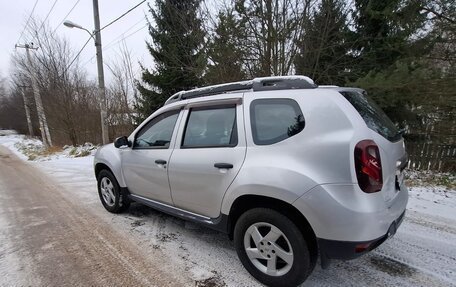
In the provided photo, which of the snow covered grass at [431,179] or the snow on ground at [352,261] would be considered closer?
the snow on ground at [352,261]

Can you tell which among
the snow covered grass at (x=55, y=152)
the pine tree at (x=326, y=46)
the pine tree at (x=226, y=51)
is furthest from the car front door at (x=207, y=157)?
the snow covered grass at (x=55, y=152)

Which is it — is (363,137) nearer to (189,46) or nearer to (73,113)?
(189,46)

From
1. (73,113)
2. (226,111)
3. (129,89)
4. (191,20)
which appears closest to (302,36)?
(191,20)

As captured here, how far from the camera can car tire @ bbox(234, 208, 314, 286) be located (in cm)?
221

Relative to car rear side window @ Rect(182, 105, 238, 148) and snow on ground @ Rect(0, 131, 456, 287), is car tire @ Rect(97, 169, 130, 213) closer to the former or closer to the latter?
snow on ground @ Rect(0, 131, 456, 287)

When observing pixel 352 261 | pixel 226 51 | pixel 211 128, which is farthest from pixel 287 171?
pixel 226 51

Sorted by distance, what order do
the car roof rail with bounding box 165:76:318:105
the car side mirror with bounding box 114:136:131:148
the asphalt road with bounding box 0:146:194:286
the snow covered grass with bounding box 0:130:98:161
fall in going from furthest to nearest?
the snow covered grass with bounding box 0:130:98:161 < the car side mirror with bounding box 114:136:131:148 < the asphalt road with bounding box 0:146:194:286 < the car roof rail with bounding box 165:76:318:105

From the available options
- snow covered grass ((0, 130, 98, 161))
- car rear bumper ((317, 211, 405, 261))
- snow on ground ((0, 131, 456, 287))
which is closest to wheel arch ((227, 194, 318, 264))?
car rear bumper ((317, 211, 405, 261))

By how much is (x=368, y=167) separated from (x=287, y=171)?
58 centimetres

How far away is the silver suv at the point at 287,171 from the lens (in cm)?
201

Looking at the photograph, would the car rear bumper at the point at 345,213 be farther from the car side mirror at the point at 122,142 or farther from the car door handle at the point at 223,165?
the car side mirror at the point at 122,142

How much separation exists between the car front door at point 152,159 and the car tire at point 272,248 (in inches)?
45.7

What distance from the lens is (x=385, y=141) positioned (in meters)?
2.22

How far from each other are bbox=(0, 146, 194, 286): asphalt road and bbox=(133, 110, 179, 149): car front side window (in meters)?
1.22
